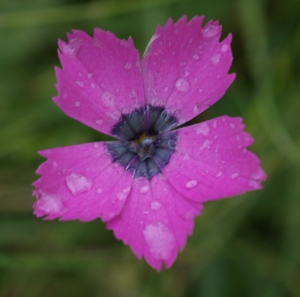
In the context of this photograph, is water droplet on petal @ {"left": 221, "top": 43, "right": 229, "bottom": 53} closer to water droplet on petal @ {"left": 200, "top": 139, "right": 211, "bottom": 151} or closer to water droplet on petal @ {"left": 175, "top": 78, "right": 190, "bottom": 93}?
water droplet on petal @ {"left": 175, "top": 78, "right": 190, "bottom": 93}

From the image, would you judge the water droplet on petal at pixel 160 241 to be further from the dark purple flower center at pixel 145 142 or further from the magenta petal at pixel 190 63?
the magenta petal at pixel 190 63

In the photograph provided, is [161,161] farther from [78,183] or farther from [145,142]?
[78,183]

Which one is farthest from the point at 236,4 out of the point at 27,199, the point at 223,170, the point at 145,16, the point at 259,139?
the point at 27,199

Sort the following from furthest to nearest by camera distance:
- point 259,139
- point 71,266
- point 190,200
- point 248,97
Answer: point 248,97 → point 259,139 → point 71,266 → point 190,200

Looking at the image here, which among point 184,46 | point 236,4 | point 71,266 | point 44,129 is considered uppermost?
point 184,46

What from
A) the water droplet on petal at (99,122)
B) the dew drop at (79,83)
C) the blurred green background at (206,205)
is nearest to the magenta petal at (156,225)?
the water droplet on petal at (99,122)

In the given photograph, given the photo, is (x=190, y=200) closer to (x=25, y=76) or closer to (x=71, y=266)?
(x=71, y=266)

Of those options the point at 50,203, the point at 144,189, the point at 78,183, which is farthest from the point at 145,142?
the point at 50,203

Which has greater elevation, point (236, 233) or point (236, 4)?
point (236, 4)
